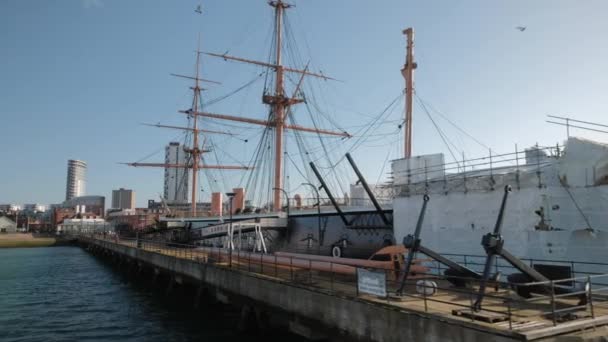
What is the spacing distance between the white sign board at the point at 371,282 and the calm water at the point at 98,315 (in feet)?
23.7

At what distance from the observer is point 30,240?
332ft

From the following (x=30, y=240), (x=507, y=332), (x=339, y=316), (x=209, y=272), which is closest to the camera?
(x=507, y=332)

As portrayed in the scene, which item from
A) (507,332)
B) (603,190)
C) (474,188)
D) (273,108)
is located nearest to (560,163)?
(603,190)

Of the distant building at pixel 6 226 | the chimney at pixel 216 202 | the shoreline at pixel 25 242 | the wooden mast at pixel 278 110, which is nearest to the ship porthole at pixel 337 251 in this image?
the wooden mast at pixel 278 110

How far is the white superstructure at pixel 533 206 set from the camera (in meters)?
16.0

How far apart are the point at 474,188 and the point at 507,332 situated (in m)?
11.6

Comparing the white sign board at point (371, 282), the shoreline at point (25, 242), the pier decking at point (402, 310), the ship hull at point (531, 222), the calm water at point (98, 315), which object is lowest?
the shoreline at point (25, 242)

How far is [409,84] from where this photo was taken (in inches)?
1249

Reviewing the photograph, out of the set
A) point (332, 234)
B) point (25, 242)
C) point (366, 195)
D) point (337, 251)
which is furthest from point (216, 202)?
point (25, 242)

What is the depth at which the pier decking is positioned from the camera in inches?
366

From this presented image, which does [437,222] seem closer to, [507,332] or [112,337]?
[507,332]

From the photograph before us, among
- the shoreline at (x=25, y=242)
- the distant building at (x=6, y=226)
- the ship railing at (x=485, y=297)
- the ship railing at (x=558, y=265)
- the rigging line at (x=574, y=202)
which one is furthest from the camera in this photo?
the distant building at (x=6, y=226)

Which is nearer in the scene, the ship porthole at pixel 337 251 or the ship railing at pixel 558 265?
the ship railing at pixel 558 265

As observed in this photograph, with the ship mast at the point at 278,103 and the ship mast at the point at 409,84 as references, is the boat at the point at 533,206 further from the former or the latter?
the ship mast at the point at 278,103
